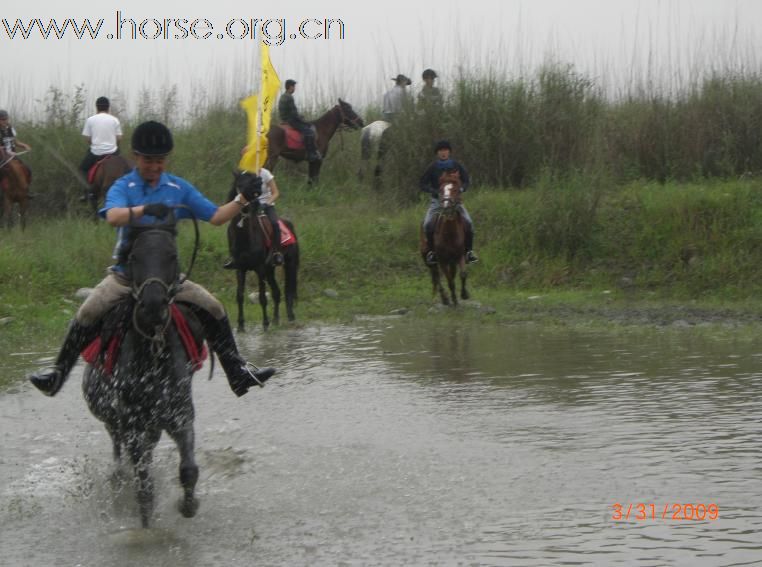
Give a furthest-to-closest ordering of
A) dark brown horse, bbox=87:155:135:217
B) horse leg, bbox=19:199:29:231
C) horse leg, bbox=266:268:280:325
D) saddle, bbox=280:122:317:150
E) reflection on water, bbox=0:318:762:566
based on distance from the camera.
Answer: saddle, bbox=280:122:317:150 < horse leg, bbox=19:199:29:231 < dark brown horse, bbox=87:155:135:217 < horse leg, bbox=266:268:280:325 < reflection on water, bbox=0:318:762:566

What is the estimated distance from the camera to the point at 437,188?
18078mm

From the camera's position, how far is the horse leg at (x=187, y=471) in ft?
A: 22.3

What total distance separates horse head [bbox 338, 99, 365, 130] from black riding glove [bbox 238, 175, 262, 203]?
1852 cm

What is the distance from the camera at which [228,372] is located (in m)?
7.67

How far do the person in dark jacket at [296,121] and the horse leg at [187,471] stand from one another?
1809 centimetres

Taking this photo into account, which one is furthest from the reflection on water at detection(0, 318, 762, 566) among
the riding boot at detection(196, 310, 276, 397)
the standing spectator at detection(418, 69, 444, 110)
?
the standing spectator at detection(418, 69, 444, 110)

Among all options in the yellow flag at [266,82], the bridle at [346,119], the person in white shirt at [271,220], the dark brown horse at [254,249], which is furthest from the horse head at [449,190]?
the yellow flag at [266,82]

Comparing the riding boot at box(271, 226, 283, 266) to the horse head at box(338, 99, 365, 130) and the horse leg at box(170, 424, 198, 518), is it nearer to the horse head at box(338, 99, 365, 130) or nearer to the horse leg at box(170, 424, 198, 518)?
the horse leg at box(170, 424, 198, 518)

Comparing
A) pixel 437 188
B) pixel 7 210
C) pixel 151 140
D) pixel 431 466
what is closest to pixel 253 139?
pixel 151 140

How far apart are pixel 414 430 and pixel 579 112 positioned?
14.3 metres

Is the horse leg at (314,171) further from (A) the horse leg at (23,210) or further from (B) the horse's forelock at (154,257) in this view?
(B) the horse's forelock at (154,257)

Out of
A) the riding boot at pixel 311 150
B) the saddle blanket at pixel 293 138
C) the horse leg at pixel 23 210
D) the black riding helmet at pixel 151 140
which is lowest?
the horse leg at pixel 23 210

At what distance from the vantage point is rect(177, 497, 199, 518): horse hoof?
685 cm
